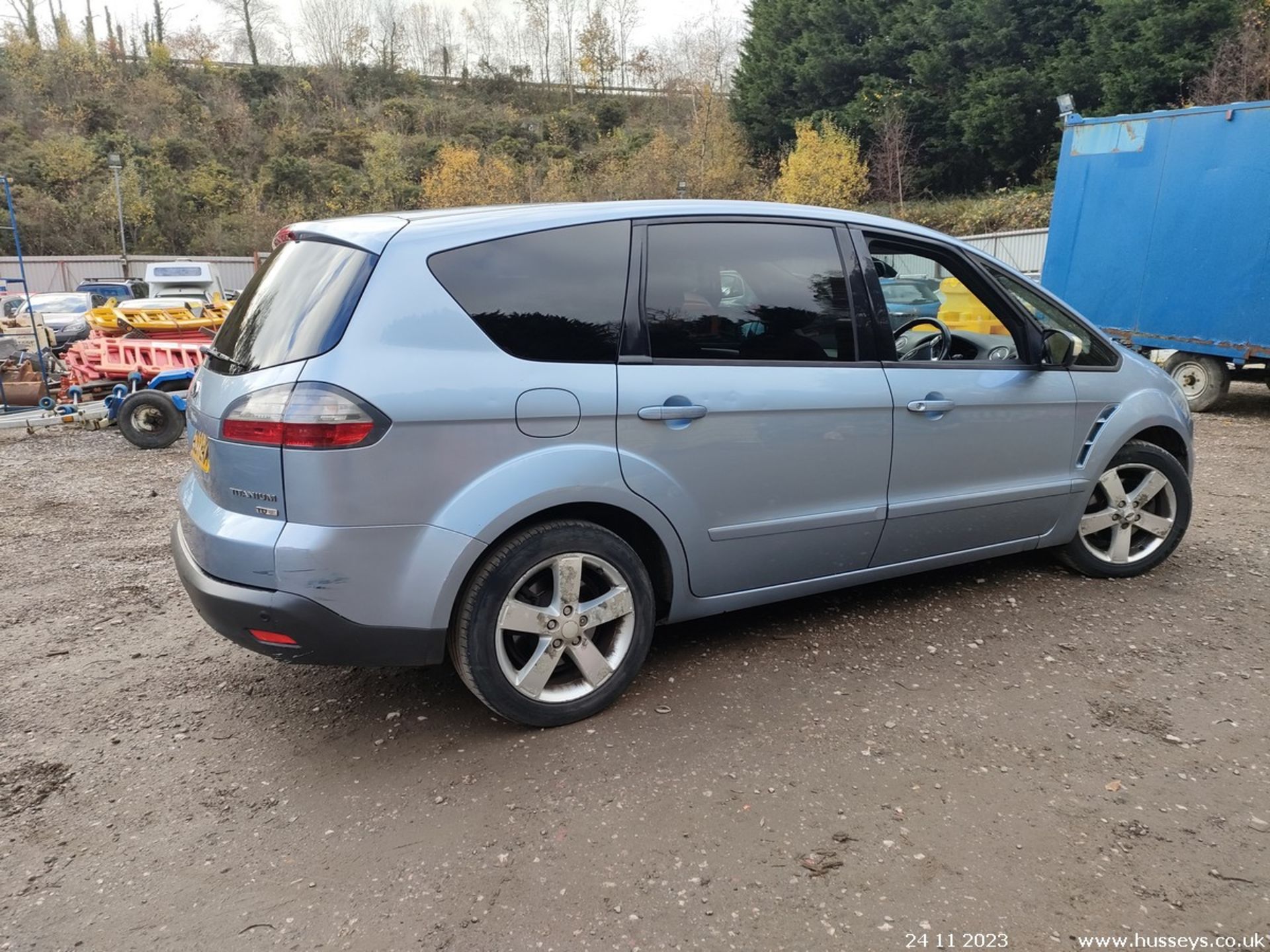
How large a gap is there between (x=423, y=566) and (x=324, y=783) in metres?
0.77

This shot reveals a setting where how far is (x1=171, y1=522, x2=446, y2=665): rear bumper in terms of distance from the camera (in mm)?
2535

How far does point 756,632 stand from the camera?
3.74m

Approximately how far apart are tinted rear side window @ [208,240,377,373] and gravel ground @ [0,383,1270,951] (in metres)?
1.31

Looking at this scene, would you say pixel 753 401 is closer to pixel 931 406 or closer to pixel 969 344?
pixel 931 406

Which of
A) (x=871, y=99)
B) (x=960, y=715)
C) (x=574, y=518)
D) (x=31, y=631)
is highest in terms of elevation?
(x=871, y=99)

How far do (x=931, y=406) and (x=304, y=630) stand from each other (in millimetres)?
2445

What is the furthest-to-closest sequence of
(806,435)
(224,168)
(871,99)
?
(224,168) < (871,99) < (806,435)

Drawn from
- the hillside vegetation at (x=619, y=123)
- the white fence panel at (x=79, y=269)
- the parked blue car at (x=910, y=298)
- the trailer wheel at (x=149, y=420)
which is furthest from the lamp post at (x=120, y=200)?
the parked blue car at (x=910, y=298)

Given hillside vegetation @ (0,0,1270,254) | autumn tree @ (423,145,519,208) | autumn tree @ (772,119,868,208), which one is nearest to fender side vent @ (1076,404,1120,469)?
hillside vegetation @ (0,0,1270,254)

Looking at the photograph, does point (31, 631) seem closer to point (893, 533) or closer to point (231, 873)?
point (231, 873)

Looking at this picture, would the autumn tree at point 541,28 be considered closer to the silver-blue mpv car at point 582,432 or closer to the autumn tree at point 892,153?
the autumn tree at point 892,153

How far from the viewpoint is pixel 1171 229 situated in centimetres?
921

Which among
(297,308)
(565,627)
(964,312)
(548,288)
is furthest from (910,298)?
(297,308)

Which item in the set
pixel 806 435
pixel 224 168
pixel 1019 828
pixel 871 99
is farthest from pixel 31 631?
pixel 224 168
